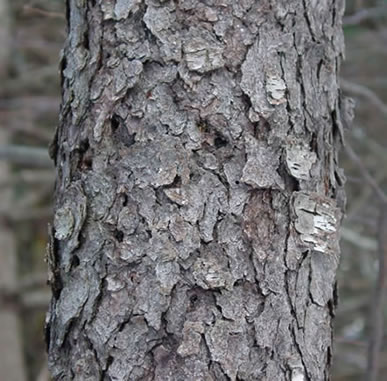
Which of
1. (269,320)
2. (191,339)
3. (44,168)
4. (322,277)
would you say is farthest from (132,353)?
(44,168)

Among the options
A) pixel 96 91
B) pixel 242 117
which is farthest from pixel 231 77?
pixel 96 91

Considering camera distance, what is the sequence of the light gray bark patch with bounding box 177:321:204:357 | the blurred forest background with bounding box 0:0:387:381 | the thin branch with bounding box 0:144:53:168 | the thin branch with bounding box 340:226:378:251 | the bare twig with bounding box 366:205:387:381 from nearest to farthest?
1. the light gray bark patch with bounding box 177:321:204:357
2. the bare twig with bounding box 366:205:387:381
3. the thin branch with bounding box 0:144:53:168
4. the thin branch with bounding box 340:226:378:251
5. the blurred forest background with bounding box 0:0:387:381

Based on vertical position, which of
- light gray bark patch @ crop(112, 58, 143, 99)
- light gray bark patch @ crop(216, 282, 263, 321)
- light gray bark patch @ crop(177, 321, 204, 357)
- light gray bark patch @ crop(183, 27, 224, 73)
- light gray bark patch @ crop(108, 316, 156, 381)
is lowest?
light gray bark patch @ crop(108, 316, 156, 381)

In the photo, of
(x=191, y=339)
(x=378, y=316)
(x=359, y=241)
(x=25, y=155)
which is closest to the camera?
(x=191, y=339)

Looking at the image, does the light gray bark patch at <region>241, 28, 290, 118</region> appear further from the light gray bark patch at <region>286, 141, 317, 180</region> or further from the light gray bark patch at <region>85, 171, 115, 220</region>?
the light gray bark patch at <region>85, 171, 115, 220</region>

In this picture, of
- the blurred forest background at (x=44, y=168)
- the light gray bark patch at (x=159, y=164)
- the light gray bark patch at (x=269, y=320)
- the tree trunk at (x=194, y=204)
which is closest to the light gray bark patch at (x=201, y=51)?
the tree trunk at (x=194, y=204)

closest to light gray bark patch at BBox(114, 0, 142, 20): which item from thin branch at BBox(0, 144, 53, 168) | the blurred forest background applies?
thin branch at BBox(0, 144, 53, 168)

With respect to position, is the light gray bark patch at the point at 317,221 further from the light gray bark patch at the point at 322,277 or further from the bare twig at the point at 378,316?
the bare twig at the point at 378,316

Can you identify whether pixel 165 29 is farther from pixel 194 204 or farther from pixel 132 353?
pixel 132 353
